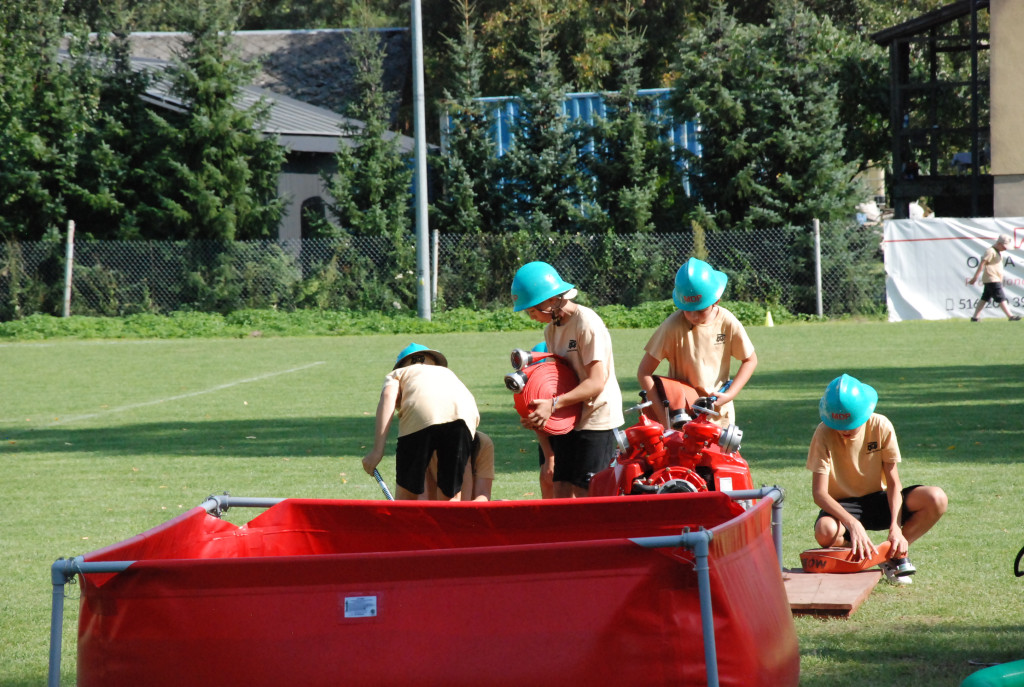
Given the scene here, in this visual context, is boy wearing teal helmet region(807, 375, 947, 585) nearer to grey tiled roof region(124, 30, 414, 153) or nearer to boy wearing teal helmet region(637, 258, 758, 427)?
boy wearing teal helmet region(637, 258, 758, 427)

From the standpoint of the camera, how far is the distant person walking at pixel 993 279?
78.8ft

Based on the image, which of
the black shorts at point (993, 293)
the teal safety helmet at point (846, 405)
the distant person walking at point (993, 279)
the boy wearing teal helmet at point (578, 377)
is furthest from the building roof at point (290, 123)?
the teal safety helmet at point (846, 405)

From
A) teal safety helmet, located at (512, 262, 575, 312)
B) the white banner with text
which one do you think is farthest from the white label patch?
the white banner with text

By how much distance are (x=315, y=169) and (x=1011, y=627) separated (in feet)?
96.8

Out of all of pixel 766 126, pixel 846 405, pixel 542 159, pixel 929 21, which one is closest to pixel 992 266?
pixel 766 126

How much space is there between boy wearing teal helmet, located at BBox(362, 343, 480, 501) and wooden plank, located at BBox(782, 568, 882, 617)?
1855 mm

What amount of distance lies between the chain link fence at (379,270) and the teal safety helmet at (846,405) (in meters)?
21.3

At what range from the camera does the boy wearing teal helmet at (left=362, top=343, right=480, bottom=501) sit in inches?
259

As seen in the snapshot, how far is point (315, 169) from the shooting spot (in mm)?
33250

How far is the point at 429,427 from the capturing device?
6586mm

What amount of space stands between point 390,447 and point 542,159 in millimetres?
19878

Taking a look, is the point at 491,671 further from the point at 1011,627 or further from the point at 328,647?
the point at 1011,627

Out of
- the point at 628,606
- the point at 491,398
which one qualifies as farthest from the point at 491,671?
the point at 491,398

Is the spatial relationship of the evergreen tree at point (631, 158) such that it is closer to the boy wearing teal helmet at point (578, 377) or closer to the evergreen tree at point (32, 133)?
the evergreen tree at point (32, 133)
